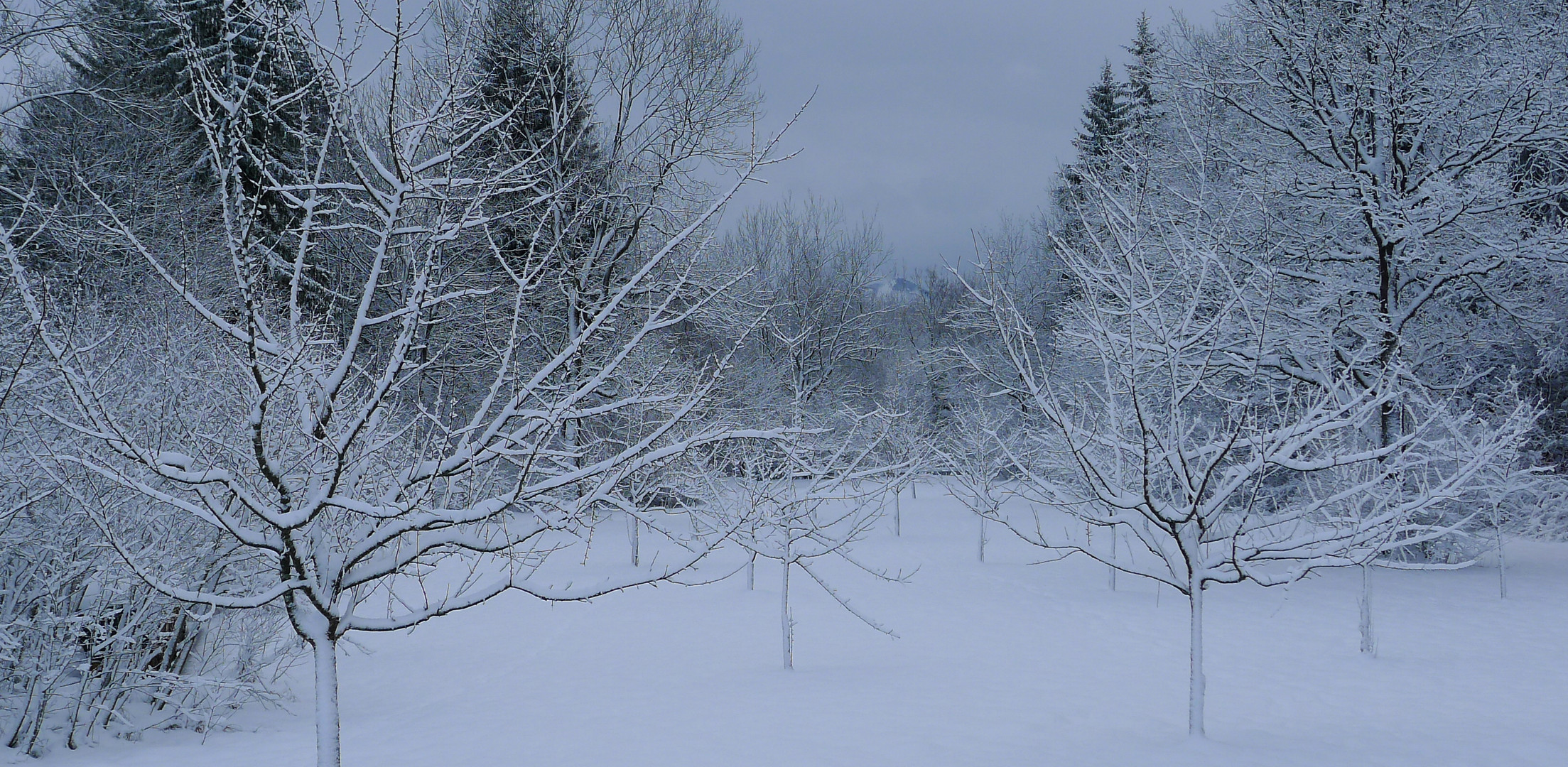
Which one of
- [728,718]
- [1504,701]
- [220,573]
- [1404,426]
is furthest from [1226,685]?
[220,573]

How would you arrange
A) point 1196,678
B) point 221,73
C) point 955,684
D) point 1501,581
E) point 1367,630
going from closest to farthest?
1. point 221,73
2. point 1196,678
3. point 955,684
4. point 1367,630
5. point 1501,581

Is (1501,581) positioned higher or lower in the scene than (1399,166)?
lower

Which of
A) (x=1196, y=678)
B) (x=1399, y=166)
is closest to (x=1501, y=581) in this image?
(x=1399, y=166)

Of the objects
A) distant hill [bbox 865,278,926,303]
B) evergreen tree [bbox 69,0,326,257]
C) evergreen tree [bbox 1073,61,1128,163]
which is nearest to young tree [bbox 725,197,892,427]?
distant hill [bbox 865,278,926,303]

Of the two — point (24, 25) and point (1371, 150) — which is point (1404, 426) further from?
point (24, 25)

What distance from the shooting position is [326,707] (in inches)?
141

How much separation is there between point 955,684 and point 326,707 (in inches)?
222

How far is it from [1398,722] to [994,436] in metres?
3.58

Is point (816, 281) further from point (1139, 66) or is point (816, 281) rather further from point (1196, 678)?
point (1196, 678)

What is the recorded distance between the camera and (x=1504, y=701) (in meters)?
7.12

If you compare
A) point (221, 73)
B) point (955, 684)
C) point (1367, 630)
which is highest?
point (221, 73)

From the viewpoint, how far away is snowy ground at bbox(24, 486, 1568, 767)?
5.93 meters

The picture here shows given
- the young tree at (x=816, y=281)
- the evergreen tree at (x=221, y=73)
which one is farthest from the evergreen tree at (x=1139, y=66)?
the evergreen tree at (x=221, y=73)

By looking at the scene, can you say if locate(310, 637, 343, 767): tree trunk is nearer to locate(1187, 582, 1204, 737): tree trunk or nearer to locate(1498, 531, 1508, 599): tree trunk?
locate(1187, 582, 1204, 737): tree trunk
